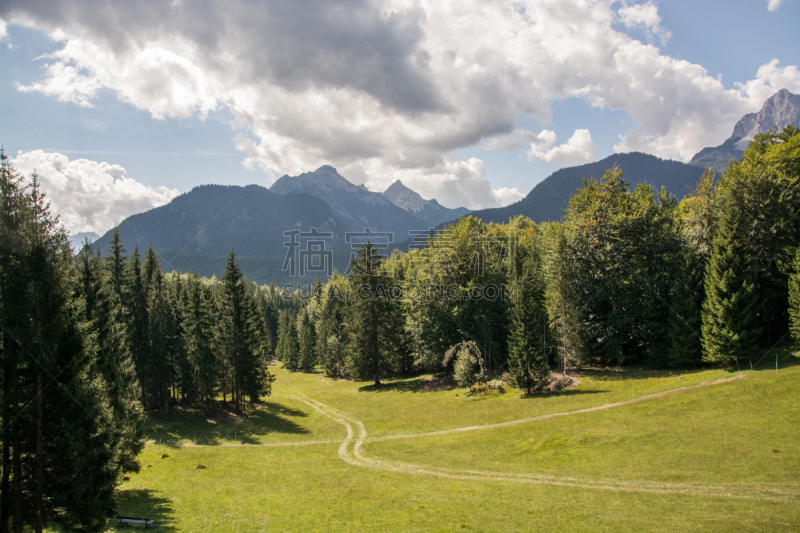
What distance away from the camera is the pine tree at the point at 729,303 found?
32.8 m

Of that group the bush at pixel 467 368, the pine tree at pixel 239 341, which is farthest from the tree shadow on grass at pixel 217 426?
the bush at pixel 467 368

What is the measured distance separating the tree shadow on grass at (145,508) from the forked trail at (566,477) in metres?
11.9

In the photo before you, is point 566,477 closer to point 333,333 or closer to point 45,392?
point 45,392

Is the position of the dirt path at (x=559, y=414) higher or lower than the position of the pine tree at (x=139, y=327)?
lower

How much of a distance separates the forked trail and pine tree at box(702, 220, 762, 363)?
4.50 m

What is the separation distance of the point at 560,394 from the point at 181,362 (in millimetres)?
42820

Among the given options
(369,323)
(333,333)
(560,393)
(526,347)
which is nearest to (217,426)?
(369,323)

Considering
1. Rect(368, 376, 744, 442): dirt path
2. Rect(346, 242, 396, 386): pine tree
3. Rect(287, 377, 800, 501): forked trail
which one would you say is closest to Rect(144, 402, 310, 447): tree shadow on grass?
Rect(287, 377, 800, 501): forked trail

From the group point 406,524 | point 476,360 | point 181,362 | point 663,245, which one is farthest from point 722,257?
point 181,362

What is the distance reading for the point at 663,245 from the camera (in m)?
43.4

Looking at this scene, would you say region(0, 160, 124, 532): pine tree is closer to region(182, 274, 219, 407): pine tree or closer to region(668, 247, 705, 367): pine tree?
region(182, 274, 219, 407): pine tree

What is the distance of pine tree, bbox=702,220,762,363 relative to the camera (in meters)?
32.8

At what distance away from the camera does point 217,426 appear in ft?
132

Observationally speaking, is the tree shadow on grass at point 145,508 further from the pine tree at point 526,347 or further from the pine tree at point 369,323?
the pine tree at point 369,323
